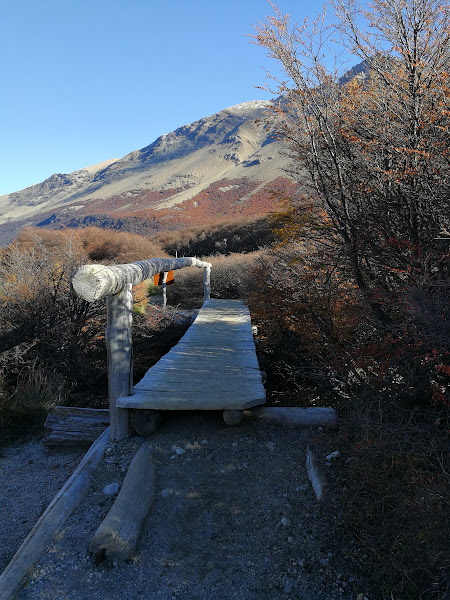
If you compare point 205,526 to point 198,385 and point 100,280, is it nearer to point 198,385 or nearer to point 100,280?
point 198,385

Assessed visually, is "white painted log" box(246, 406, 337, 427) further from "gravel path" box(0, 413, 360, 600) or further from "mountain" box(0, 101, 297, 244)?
"mountain" box(0, 101, 297, 244)

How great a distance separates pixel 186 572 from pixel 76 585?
1.86 ft

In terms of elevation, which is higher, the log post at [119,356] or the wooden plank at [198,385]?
the log post at [119,356]

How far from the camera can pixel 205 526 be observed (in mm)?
2547

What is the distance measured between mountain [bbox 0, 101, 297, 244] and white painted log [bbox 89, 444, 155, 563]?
13.4ft

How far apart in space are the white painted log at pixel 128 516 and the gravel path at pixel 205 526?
0.07m

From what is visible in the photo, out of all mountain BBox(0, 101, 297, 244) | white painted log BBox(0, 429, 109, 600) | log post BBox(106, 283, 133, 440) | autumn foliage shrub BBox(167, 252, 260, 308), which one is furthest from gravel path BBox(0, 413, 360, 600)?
autumn foliage shrub BBox(167, 252, 260, 308)

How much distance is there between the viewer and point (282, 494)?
277cm

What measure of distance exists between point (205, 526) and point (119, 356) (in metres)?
1.43

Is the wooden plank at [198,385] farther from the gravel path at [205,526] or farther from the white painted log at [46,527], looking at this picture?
the white painted log at [46,527]

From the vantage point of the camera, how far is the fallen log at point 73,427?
13.7 feet

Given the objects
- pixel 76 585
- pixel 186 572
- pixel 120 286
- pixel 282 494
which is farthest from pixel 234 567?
pixel 120 286

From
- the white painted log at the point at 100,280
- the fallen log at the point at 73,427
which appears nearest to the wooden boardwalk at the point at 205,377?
the fallen log at the point at 73,427

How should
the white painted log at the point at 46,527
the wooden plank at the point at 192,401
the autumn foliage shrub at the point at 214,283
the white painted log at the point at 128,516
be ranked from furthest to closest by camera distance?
the autumn foliage shrub at the point at 214,283, the wooden plank at the point at 192,401, the white painted log at the point at 128,516, the white painted log at the point at 46,527
